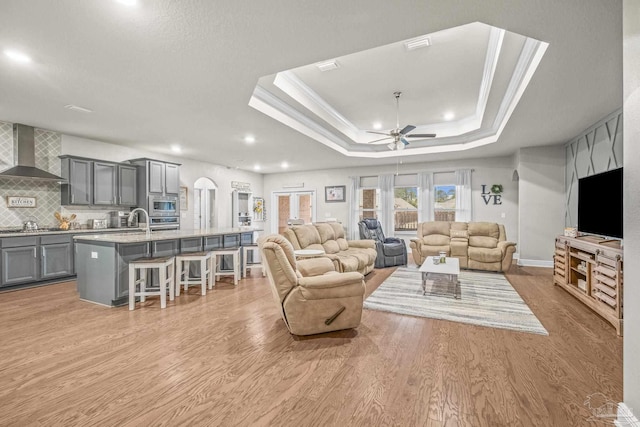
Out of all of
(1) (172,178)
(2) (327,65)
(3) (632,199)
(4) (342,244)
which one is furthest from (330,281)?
(1) (172,178)

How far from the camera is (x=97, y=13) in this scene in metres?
2.27

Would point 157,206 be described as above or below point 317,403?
above

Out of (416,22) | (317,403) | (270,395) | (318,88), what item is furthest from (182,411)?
(318,88)

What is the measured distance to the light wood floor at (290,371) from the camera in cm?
177

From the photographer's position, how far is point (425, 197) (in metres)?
8.41

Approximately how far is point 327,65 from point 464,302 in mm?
3542

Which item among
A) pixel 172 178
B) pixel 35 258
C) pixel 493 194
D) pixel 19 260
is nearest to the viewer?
pixel 19 260

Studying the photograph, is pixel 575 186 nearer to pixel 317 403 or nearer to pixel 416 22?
pixel 416 22

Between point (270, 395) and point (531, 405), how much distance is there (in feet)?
5.35

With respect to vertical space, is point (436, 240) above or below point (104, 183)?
below

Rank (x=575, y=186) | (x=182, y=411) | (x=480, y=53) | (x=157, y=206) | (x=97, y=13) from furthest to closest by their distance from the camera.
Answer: (x=157, y=206) < (x=575, y=186) < (x=480, y=53) < (x=97, y=13) < (x=182, y=411)

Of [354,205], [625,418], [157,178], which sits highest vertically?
[157,178]

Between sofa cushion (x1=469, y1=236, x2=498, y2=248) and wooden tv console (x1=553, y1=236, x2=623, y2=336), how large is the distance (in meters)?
1.41

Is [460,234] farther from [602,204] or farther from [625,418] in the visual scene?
[625,418]
